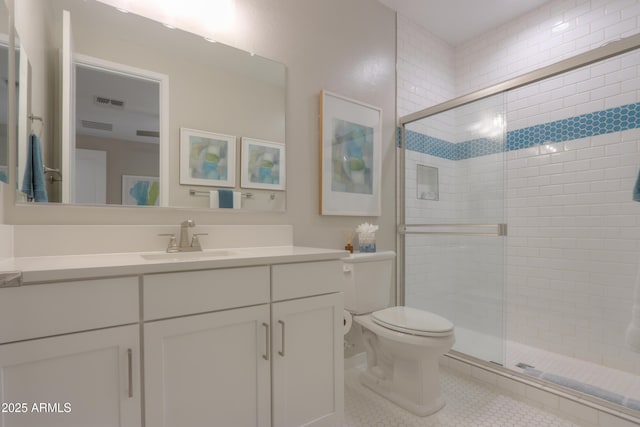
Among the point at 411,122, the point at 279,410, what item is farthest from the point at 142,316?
the point at 411,122

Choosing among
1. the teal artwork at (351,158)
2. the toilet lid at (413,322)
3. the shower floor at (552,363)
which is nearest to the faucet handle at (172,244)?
the teal artwork at (351,158)

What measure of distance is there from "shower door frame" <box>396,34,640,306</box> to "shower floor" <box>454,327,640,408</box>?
531 millimetres

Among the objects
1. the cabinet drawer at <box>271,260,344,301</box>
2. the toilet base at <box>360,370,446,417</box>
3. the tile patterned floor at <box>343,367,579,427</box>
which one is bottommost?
the tile patterned floor at <box>343,367,579,427</box>

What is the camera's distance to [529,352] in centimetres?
241

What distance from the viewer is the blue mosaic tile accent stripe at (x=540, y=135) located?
2104 mm

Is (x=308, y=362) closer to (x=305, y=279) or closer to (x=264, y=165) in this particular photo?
(x=305, y=279)

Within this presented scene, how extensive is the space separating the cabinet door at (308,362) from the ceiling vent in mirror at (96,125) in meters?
1.05

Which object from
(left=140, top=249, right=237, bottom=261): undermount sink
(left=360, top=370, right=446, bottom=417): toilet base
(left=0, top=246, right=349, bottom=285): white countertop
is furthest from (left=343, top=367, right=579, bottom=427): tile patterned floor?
(left=140, top=249, right=237, bottom=261): undermount sink

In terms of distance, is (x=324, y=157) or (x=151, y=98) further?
(x=324, y=157)

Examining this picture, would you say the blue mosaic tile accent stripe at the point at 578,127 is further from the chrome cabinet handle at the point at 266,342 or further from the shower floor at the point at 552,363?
the chrome cabinet handle at the point at 266,342

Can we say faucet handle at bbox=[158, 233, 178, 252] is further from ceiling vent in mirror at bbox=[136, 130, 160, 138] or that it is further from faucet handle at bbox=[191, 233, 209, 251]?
ceiling vent in mirror at bbox=[136, 130, 160, 138]

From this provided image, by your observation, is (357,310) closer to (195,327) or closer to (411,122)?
(195,327)

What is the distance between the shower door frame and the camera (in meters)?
1.48

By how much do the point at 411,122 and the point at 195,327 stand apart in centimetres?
208
